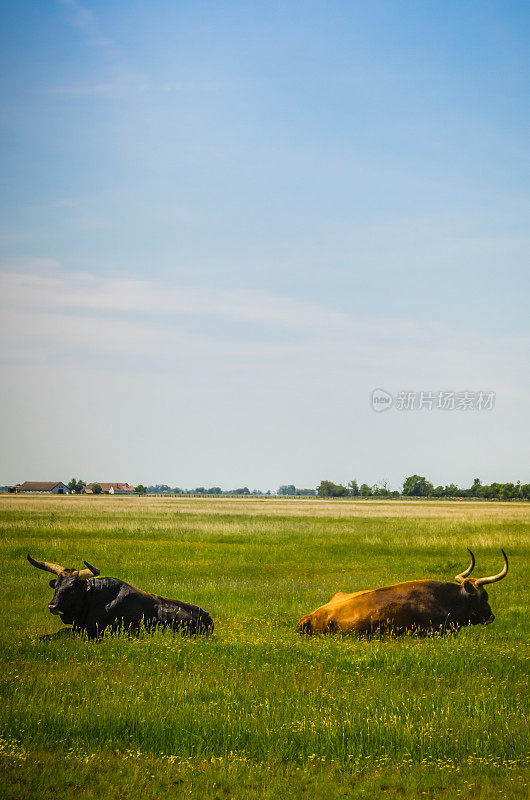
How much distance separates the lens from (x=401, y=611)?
1128 centimetres

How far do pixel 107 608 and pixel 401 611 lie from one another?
4972 millimetres

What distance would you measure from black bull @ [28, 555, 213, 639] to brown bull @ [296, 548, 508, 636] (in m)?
2.12

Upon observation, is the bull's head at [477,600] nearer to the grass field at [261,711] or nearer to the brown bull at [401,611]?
the brown bull at [401,611]

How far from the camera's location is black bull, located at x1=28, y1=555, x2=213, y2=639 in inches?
426

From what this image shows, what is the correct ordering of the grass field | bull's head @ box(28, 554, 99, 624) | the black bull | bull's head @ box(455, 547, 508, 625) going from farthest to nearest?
bull's head @ box(455, 547, 508, 625) → the black bull → bull's head @ box(28, 554, 99, 624) → the grass field

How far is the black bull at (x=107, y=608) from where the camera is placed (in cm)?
1081

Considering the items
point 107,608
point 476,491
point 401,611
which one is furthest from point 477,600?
point 476,491

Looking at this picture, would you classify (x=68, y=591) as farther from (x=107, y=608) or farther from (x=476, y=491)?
A: (x=476, y=491)

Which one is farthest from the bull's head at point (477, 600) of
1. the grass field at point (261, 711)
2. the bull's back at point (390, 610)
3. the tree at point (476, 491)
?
the tree at point (476, 491)

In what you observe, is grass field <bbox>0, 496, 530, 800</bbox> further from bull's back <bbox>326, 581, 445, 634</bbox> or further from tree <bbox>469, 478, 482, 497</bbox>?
tree <bbox>469, 478, 482, 497</bbox>

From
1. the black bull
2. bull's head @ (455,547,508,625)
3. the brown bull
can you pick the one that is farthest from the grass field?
the black bull

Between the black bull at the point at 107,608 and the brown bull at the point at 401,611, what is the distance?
2.12m

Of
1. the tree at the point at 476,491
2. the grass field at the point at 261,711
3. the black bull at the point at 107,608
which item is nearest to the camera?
the grass field at the point at 261,711

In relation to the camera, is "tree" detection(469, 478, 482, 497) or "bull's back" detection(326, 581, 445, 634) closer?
"bull's back" detection(326, 581, 445, 634)
